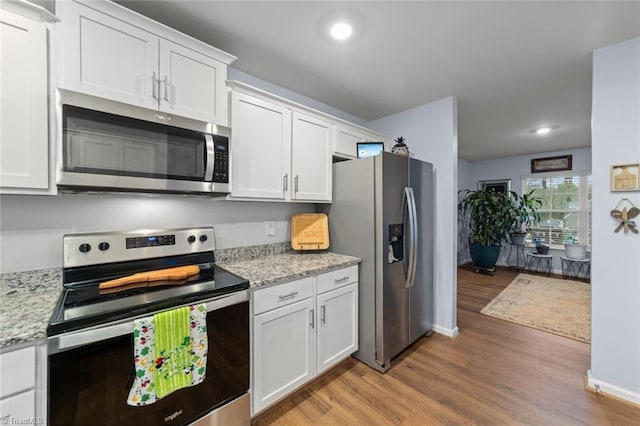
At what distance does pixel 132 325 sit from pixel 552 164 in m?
7.09

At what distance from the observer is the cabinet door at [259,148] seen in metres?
1.76

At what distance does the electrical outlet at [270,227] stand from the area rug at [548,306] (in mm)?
2908

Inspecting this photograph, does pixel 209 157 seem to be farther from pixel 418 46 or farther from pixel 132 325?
pixel 418 46

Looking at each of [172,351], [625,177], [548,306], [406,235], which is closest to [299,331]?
[172,351]

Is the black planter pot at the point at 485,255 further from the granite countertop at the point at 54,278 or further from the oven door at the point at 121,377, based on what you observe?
the oven door at the point at 121,377

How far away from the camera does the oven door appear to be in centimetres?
95

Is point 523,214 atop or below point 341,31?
below

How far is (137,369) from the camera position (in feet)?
3.51

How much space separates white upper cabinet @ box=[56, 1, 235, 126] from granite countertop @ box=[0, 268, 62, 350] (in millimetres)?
962

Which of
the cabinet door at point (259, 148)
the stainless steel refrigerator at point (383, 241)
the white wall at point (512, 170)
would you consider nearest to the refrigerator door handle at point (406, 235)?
the stainless steel refrigerator at point (383, 241)

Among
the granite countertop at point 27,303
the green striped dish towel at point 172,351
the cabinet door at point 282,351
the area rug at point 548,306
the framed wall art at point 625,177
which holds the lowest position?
the area rug at point 548,306

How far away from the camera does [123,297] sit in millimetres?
1185

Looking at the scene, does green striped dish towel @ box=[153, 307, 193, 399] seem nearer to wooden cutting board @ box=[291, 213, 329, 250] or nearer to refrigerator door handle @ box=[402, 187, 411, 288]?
wooden cutting board @ box=[291, 213, 329, 250]

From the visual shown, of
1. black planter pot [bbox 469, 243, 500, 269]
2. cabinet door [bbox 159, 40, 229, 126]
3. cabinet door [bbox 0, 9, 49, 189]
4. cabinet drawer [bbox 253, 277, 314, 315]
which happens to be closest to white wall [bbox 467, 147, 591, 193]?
black planter pot [bbox 469, 243, 500, 269]
